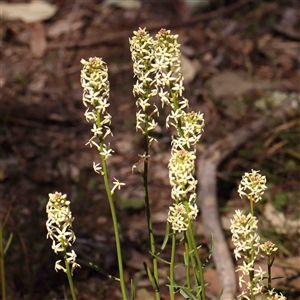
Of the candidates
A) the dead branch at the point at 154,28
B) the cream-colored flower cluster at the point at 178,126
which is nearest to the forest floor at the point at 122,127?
the dead branch at the point at 154,28

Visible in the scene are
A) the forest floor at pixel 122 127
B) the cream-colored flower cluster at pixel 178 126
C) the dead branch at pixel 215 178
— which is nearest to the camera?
the cream-colored flower cluster at pixel 178 126

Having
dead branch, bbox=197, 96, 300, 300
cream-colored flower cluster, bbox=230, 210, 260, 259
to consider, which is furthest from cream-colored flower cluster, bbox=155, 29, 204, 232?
dead branch, bbox=197, 96, 300, 300

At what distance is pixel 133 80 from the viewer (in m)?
5.91

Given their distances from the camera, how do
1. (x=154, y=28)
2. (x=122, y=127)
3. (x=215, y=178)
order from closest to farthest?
1. (x=215, y=178)
2. (x=122, y=127)
3. (x=154, y=28)

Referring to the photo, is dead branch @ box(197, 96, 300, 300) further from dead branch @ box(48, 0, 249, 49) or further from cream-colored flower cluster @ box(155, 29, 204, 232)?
dead branch @ box(48, 0, 249, 49)

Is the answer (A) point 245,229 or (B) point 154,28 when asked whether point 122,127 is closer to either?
(B) point 154,28

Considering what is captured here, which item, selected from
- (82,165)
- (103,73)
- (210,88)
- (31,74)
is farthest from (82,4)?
(103,73)

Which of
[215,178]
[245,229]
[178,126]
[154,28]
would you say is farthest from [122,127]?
[245,229]

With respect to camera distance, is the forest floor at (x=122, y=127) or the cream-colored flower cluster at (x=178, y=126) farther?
the forest floor at (x=122, y=127)

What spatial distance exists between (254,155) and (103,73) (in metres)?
3.11

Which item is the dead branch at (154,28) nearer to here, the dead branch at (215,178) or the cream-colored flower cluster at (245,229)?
the dead branch at (215,178)

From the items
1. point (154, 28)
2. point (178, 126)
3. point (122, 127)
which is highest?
point (154, 28)

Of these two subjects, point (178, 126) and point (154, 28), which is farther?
point (154, 28)

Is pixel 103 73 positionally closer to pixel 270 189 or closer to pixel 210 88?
pixel 270 189
